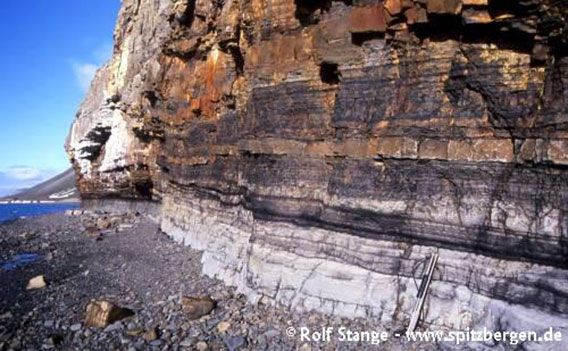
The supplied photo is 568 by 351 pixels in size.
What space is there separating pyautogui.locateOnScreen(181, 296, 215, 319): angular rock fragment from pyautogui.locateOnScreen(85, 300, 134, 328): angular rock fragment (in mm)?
1302

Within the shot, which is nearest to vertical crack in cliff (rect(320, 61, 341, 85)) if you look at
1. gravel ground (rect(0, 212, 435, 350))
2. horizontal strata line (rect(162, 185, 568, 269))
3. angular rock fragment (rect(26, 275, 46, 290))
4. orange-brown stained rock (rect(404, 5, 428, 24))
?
orange-brown stained rock (rect(404, 5, 428, 24))

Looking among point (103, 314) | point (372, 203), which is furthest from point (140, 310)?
point (372, 203)

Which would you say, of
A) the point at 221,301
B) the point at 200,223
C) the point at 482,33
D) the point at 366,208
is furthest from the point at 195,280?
the point at 482,33

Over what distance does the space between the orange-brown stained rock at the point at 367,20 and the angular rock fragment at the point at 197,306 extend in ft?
20.8

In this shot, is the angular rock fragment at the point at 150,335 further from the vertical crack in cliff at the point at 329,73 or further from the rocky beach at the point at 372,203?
the vertical crack in cliff at the point at 329,73

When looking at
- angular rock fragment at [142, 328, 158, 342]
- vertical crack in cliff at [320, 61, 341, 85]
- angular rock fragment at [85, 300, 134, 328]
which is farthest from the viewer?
vertical crack in cliff at [320, 61, 341, 85]

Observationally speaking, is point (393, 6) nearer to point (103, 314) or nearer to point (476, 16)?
point (476, 16)

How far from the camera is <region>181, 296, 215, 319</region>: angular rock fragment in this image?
9086mm

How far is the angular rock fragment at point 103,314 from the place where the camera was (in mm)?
9023

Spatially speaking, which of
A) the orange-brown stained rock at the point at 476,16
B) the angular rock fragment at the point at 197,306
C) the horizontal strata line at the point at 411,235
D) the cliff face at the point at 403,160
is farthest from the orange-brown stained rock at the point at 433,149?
the angular rock fragment at the point at 197,306

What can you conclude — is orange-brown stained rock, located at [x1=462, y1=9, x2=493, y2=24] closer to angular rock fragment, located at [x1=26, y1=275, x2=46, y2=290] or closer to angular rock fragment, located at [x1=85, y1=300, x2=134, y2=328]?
angular rock fragment, located at [x1=85, y1=300, x2=134, y2=328]

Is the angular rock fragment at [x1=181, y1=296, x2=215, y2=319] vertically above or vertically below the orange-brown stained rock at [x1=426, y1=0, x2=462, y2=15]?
below

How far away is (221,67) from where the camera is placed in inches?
633

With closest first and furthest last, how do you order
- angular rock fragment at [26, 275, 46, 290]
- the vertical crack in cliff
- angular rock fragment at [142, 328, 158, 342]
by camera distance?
1. angular rock fragment at [142, 328, 158, 342]
2. the vertical crack in cliff
3. angular rock fragment at [26, 275, 46, 290]
